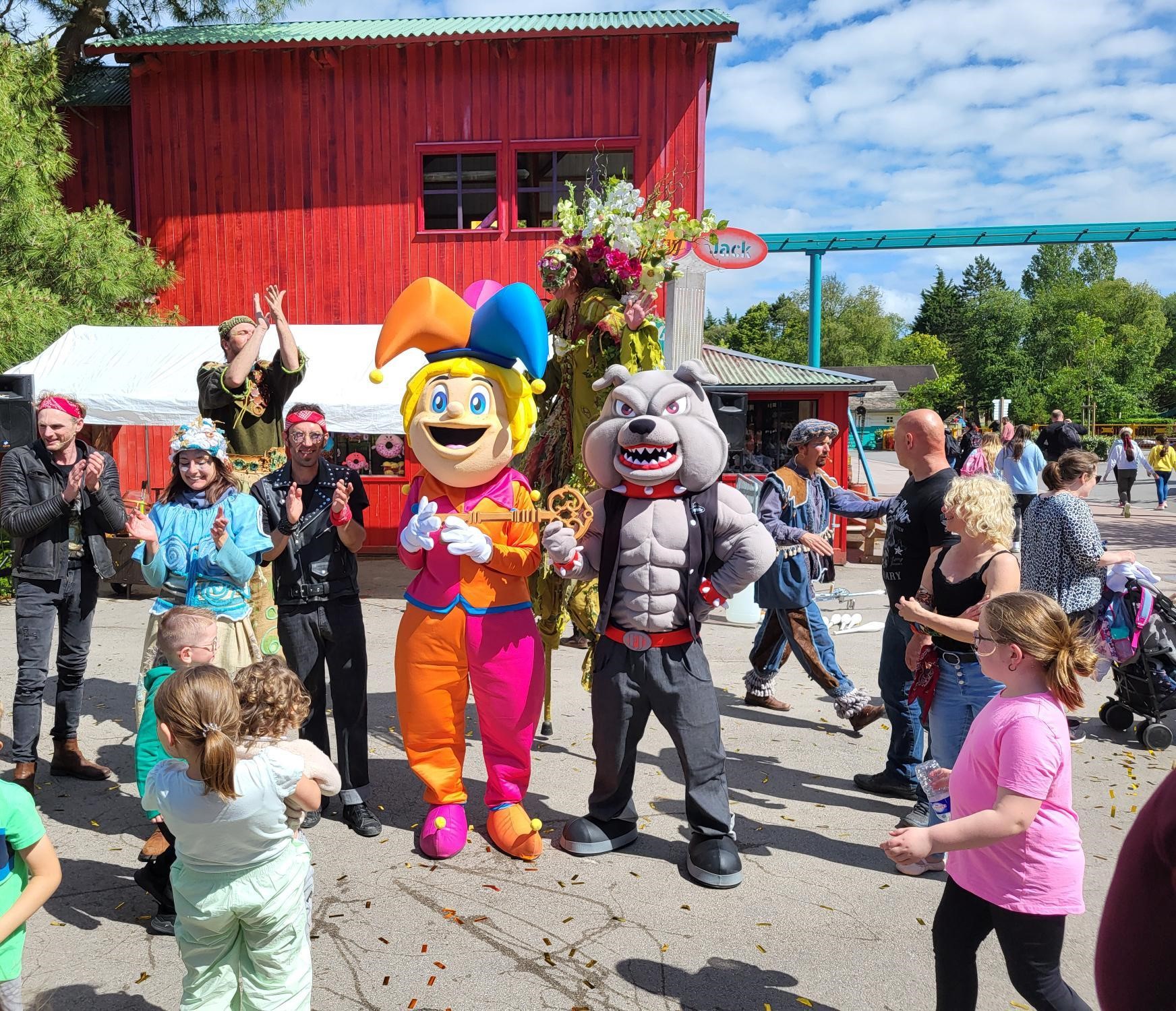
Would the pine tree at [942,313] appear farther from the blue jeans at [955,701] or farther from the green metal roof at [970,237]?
the blue jeans at [955,701]

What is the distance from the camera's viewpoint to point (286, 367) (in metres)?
5.02

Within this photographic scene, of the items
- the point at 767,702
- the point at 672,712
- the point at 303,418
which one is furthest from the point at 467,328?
the point at 767,702

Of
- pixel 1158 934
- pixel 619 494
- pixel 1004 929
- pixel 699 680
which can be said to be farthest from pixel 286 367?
pixel 1158 934

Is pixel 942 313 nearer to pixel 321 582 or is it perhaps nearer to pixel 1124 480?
pixel 1124 480

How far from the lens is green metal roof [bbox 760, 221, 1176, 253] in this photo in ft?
102

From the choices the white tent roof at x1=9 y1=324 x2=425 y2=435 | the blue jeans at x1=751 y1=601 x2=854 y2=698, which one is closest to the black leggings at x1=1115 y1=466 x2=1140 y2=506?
the white tent roof at x1=9 y1=324 x2=425 y2=435

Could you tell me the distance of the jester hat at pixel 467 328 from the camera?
4039mm

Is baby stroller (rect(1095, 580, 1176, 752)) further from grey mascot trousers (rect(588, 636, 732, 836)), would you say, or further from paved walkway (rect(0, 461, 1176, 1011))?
grey mascot trousers (rect(588, 636, 732, 836))

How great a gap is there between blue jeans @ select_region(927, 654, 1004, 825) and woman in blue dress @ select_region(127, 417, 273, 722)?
2862 millimetres

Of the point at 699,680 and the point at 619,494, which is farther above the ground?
the point at 619,494

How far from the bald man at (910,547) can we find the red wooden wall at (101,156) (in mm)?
13349

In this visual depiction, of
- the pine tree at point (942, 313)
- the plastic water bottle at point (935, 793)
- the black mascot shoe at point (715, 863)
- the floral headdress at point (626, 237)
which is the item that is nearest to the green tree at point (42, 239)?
the floral headdress at point (626, 237)

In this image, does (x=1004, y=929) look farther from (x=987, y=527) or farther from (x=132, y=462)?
(x=132, y=462)

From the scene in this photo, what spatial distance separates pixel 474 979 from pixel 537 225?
11.1 m
